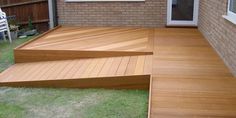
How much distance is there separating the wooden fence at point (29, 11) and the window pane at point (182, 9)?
3116 mm

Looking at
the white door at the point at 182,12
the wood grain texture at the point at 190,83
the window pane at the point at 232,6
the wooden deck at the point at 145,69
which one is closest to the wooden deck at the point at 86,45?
the wooden deck at the point at 145,69

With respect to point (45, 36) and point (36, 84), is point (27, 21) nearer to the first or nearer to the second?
point (45, 36)

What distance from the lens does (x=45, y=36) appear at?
635cm

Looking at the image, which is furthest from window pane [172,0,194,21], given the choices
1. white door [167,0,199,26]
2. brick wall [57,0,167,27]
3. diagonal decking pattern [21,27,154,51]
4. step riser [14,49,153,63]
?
step riser [14,49,153,63]

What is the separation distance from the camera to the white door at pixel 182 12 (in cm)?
682

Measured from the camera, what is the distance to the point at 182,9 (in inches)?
272

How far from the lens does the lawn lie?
333cm

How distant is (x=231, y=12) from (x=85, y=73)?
2084 mm

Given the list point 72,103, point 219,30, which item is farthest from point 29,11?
point 219,30

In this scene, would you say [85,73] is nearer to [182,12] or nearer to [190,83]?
[190,83]

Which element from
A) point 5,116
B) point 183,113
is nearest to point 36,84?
point 5,116

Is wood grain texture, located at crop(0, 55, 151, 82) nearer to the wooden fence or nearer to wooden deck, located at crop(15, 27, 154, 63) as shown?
wooden deck, located at crop(15, 27, 154, 63)

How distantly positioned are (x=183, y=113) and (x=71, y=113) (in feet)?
4.01

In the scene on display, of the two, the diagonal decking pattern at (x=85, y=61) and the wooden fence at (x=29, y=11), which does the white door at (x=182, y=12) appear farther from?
the wooden fence at (x=29, y=11)
